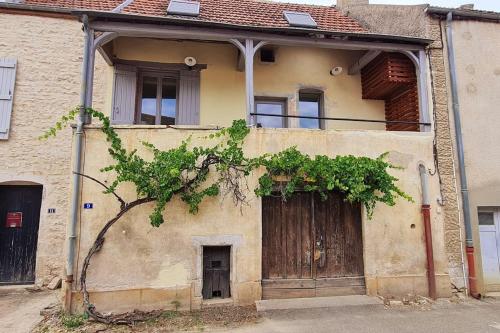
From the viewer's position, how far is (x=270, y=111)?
8.07m

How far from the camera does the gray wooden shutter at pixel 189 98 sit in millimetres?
7441

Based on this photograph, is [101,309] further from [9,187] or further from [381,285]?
[381,285]

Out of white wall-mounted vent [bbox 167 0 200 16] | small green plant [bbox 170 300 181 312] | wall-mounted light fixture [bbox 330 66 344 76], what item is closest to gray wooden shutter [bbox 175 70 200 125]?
white wall-mounted vent [bbox 167 0 200 16]

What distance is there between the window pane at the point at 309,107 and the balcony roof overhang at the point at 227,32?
1800 millimetres

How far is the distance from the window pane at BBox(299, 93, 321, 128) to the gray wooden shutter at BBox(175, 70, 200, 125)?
262cm

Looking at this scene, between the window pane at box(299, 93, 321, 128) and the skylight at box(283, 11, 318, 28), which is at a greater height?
the skylight at box(283, 11, 318, 28)

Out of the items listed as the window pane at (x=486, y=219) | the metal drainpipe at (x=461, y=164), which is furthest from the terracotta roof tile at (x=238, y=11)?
the window pane at (x=486, y=219)

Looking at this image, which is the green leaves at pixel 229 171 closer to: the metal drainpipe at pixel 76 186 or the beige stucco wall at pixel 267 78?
the metal drainpipe at pixel 76 186

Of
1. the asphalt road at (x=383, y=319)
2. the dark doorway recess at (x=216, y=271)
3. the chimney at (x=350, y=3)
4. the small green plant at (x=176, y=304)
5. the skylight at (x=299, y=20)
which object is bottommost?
the asphalt road at (x=383, y=319)

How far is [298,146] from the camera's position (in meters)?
6.35

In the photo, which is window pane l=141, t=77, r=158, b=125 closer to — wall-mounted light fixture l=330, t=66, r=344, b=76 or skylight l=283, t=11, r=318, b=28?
skylight l=283, t=11, r=318, b=28

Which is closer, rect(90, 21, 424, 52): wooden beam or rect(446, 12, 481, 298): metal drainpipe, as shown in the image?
rect(90, 21, 424, 52): wooden beam

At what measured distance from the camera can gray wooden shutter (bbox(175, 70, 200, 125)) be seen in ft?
24.4

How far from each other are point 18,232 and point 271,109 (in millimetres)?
6556
